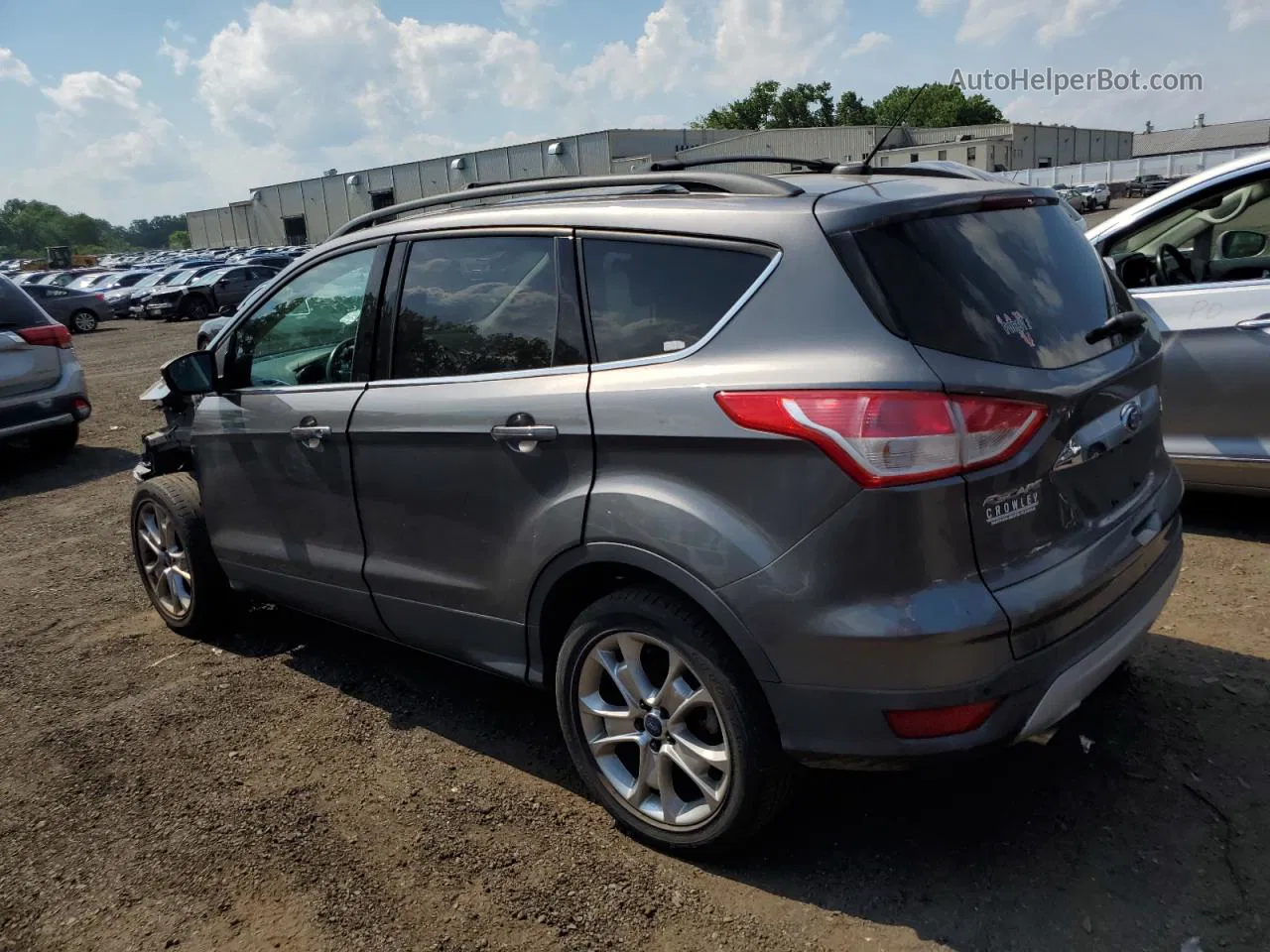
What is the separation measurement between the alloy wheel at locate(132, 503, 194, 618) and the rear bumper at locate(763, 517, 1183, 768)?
10.5ft

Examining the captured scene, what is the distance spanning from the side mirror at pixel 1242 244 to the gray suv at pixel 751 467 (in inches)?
105

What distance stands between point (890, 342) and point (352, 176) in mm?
67288

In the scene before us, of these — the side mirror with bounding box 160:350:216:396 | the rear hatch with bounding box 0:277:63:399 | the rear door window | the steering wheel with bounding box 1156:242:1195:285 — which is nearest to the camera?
the rear door window

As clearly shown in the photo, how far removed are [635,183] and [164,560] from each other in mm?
3131

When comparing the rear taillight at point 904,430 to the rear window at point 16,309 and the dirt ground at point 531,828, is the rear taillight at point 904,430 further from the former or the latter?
the rear window at point 16,309

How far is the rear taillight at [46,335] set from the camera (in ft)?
27.5

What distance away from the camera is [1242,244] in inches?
206

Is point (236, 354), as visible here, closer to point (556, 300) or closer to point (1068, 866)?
point (556, 300)

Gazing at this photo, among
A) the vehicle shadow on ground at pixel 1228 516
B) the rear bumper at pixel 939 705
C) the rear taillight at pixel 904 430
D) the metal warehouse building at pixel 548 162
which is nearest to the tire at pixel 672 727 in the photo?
the rear bumper at pixel 939 705

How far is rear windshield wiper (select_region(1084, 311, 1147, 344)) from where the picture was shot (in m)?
2.72

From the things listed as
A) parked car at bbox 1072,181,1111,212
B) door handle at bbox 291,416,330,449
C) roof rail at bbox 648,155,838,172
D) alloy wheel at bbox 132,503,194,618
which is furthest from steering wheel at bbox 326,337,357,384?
parked car at bbox 1072,181,1111,212

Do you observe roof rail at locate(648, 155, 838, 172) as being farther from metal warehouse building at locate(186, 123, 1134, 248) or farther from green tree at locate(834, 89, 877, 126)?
green tree at locate(834, 89, 877, 126)

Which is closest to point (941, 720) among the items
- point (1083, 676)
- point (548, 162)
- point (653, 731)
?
point (1083, 676)

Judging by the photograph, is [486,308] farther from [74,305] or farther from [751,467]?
[74,305]
